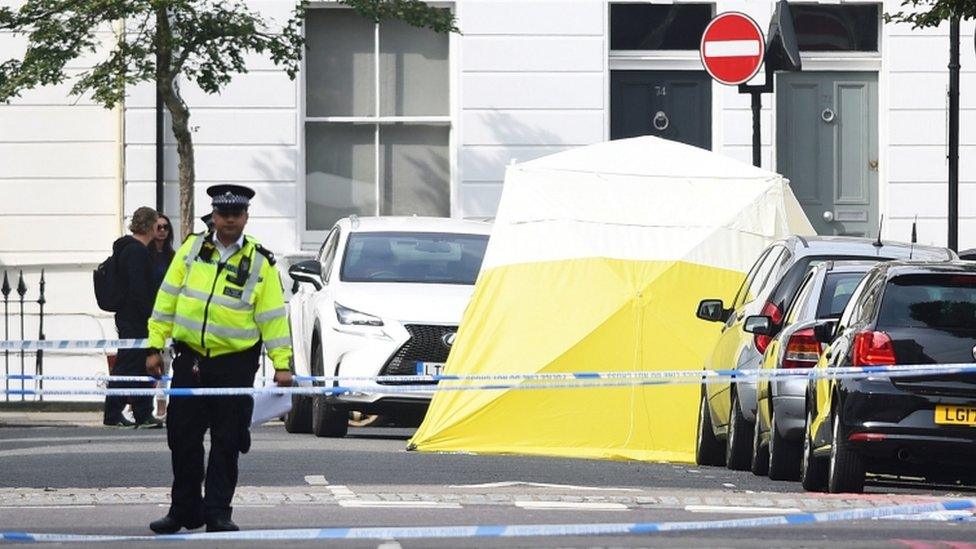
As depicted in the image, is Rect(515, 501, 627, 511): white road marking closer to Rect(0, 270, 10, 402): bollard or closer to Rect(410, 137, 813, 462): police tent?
Rect(410, 137, 813, 462): police tent

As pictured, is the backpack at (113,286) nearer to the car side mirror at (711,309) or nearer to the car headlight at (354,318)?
the car headlight at (354,318)

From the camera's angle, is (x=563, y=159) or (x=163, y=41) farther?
(x=163, y=41)

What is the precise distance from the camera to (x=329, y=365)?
62.4 ft

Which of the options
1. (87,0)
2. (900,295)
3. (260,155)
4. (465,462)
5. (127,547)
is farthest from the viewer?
(260,155)

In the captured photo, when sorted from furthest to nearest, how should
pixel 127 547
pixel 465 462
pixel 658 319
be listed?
pixel 658 319
pixel 465 462
pixel 127 547

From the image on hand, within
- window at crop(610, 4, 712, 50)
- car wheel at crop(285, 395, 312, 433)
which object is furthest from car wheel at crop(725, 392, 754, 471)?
window at crop(610, 4, 712, 50)

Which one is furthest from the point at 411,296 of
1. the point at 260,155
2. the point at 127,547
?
the point at 127,547

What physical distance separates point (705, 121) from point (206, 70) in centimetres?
575

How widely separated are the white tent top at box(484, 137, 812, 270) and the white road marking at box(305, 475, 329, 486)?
14.1ft

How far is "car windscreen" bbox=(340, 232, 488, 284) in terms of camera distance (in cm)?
1992

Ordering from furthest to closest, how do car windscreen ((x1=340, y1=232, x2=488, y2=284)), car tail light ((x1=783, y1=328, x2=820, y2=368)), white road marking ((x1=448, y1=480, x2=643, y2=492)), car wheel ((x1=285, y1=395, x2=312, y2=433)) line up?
car wheel ((x1=285, y1=395, x2=312, y2=433)), car windscreen ((x1=340, y1=232, x2=488, y2=284)), car tail light ((x1=783, y1=328, x2=820, y2=368)), white road marking ((x1=448, y1=480, x2=643, y2=492))

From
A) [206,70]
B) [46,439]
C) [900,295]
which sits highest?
[206,70]

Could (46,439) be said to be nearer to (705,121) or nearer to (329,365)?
(329,365)

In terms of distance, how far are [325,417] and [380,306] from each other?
1.02 metres
